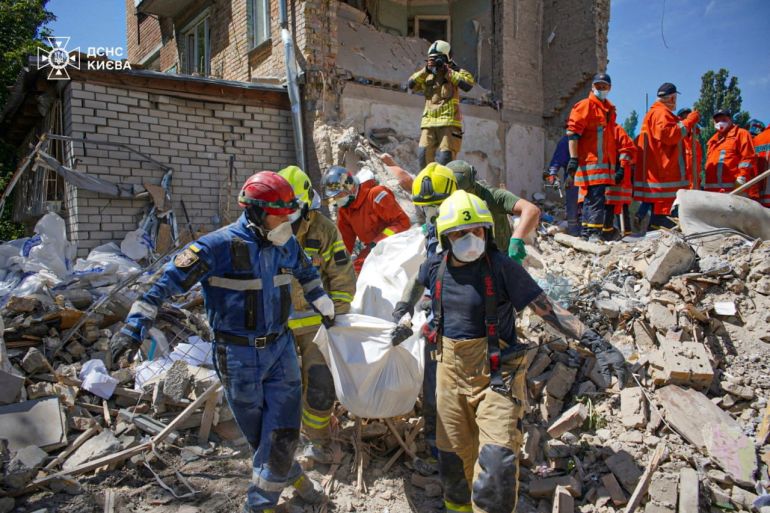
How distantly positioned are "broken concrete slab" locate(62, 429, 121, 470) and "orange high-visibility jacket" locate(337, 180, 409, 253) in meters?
2.36

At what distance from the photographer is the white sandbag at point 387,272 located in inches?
155

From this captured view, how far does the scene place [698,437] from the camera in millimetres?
3486

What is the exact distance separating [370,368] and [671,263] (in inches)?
122

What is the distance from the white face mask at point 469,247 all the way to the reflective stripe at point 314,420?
5.03ft

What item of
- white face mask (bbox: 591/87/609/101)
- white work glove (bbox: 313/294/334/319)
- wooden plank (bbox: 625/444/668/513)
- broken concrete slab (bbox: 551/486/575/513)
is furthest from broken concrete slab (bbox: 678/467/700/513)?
white face mask (bbox: 591/87/609/101)

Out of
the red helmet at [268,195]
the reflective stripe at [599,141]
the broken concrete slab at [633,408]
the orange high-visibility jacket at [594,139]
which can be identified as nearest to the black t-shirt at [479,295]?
the red helmet at [268,195]

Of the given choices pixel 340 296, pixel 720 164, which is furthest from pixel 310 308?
pixel 720 164

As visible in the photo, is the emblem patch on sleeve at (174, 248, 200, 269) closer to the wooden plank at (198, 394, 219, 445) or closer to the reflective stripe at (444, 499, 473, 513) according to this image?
the wooden plank at (198, 394, 219, 445)

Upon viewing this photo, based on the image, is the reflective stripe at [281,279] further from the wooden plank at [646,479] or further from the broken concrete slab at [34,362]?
the broken concrete slab at [34,362]

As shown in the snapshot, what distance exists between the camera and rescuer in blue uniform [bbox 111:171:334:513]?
2.70 meters

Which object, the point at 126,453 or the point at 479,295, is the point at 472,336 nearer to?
the point at 479,295

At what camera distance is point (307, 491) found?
312 centimetres

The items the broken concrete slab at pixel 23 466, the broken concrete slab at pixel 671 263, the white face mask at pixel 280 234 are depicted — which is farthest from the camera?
the broken concrete slab at pixel 671 263

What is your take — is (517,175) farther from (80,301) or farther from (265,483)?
(265,483)
